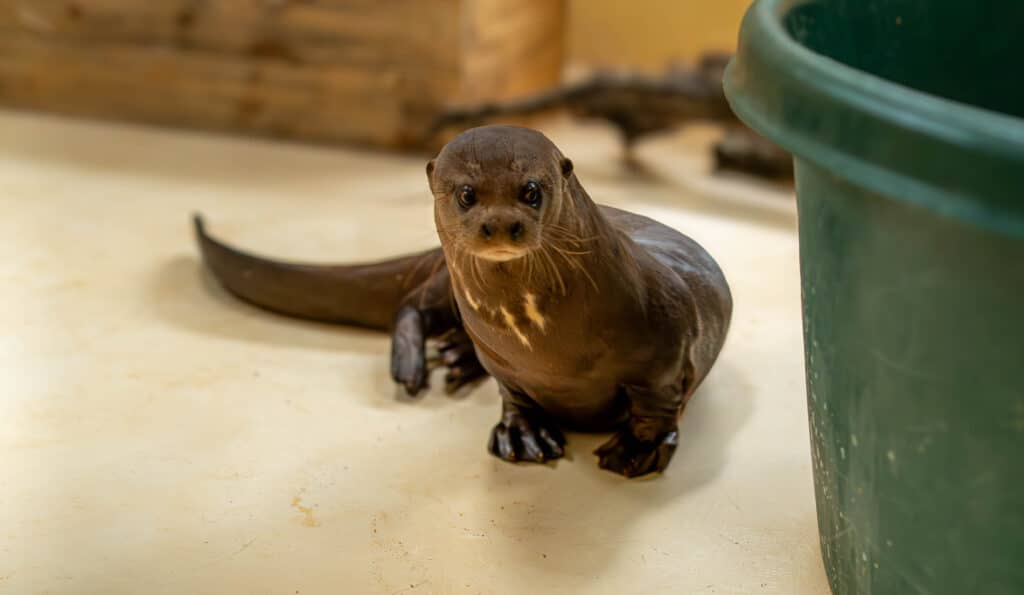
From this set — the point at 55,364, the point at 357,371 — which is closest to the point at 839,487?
the point at 357,371

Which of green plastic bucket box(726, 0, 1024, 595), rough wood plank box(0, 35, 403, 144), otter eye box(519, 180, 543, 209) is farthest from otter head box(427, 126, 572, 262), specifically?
rough wood plank box(0, 35, 403, 144)

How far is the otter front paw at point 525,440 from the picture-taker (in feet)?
6.85

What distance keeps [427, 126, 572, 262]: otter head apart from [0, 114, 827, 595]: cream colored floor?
1.52 feet

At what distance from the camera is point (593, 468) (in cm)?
207

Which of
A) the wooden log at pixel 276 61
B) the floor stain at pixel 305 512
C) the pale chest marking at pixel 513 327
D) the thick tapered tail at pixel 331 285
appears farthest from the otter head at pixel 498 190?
the wooden log at pixel 276 61

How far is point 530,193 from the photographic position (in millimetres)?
1763

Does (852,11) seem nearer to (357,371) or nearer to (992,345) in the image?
(992,345)

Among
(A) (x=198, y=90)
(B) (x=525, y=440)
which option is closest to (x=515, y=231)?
(B) (x=525, y=440)

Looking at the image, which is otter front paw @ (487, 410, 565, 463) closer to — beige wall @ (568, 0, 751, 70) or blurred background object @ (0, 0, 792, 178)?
blurred background object @ (0, 0, 792, 178)

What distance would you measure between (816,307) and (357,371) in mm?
1175

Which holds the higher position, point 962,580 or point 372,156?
point 962,580

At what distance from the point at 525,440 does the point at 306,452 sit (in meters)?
0.39

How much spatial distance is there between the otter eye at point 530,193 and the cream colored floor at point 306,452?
514 millimetres

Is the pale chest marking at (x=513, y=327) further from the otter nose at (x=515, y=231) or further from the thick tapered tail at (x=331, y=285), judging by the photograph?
the thick tapered tail at (x=331, y=285)
